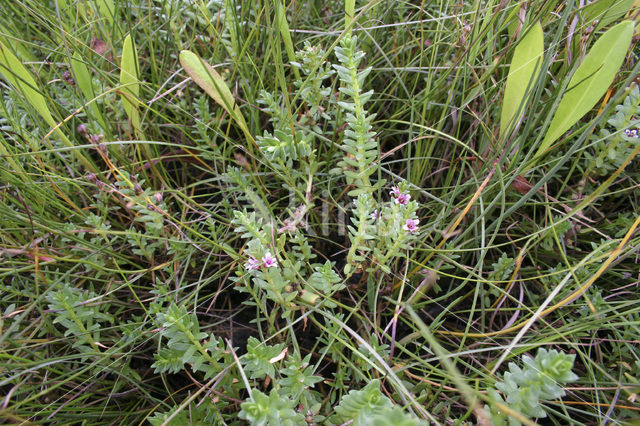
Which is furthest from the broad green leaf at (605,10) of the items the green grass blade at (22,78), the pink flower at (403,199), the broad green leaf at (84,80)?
the green grass blade at (22,78)

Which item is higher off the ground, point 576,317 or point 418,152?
point 418,152

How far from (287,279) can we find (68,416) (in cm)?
62

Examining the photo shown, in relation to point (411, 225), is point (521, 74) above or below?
above

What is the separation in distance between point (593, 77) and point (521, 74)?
0.18 meters

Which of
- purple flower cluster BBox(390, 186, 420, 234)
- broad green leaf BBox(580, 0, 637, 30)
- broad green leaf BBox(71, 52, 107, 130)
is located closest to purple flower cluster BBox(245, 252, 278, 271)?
purple flower cluster BBox(390, 186, 420, 234)

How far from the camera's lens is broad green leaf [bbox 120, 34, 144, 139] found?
1.42 metres

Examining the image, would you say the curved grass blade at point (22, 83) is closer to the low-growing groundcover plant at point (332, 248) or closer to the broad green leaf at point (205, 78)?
the low-growing groundcover plant at point (332, 248)

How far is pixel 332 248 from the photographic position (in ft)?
5.02

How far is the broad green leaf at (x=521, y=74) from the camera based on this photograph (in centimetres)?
131

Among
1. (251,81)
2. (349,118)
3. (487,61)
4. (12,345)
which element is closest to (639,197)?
(487,61)

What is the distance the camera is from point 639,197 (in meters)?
1.48

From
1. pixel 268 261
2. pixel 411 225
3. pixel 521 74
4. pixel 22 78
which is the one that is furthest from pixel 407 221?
pixel 22 78

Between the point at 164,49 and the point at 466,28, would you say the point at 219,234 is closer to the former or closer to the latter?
the point at 164,49

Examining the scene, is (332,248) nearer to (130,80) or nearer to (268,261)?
(268,261)
